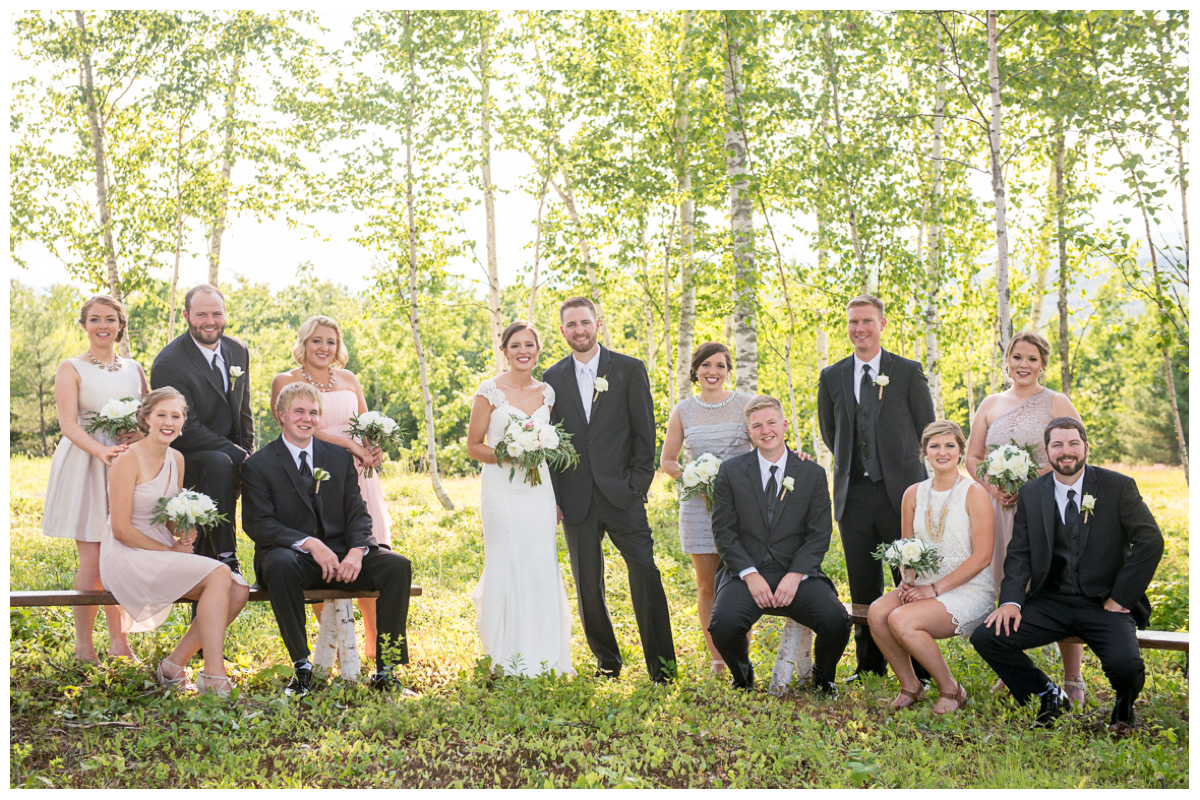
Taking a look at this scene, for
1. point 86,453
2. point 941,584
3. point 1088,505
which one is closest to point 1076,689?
point 941,584

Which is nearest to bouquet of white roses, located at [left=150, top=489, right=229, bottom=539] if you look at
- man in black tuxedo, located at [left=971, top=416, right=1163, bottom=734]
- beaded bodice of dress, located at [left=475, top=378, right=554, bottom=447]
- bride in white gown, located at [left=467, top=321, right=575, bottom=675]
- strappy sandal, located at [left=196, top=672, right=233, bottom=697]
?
strappy sandal, located at [left=196, top=672, right=233, bottom=697]

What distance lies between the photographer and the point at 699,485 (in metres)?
5.77

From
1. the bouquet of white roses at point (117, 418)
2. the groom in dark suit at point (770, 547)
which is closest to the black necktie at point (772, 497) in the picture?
the groom in dark suit at point (770, 547)

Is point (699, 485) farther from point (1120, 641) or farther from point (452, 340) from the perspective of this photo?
point (452, 340)

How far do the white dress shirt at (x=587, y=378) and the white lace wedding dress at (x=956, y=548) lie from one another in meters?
2.06

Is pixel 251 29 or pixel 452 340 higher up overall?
pixel 251 29

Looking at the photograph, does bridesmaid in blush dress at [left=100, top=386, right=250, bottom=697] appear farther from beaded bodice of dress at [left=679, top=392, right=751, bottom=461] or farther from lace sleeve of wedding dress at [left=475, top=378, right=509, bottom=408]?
beaded bodice of dress at [left=679, top=392, right=751, bottom=461]

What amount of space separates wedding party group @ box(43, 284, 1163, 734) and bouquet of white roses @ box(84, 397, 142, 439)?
18 millimetres

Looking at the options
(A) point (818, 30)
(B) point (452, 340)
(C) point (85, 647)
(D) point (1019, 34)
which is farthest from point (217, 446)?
(B) point (452, 340)

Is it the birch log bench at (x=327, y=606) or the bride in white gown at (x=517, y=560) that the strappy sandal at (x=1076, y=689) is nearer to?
the bride in white gown at (x=517, y=560)

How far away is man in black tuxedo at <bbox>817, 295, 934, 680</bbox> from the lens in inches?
225

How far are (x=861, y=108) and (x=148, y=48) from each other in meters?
9.77

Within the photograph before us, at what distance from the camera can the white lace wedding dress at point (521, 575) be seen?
5.73 meters

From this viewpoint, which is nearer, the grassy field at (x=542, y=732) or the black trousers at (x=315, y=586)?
the grassy field at (x=542, y=732)
